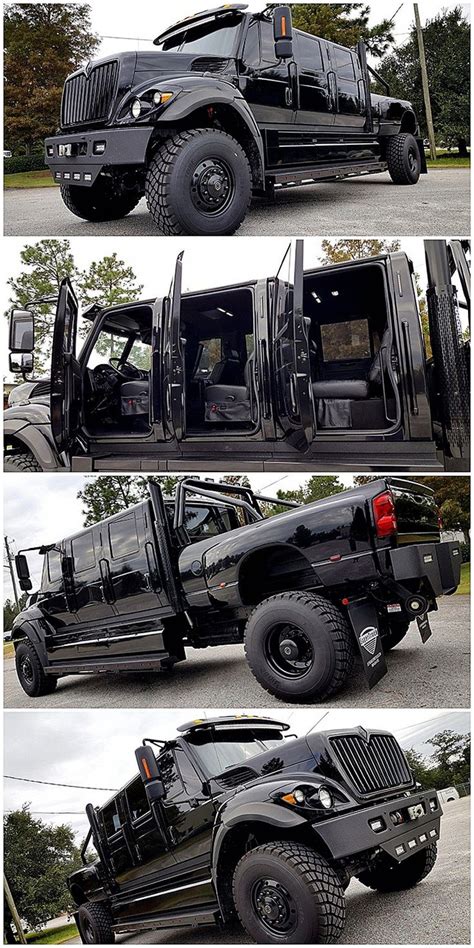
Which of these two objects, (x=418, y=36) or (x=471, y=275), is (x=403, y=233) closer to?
(x=471, y=275)

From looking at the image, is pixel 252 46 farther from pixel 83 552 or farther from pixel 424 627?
pixel 424 627

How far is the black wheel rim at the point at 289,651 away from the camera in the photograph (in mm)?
4695

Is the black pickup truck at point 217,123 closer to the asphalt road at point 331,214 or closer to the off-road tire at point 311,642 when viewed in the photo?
the asphalt road at point 331,214

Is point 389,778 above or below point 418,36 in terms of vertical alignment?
below

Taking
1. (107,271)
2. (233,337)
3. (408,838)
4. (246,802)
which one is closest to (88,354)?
(233,337)

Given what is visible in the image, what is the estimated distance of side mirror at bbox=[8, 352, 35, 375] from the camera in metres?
6.30

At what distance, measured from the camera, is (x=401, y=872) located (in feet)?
16.8

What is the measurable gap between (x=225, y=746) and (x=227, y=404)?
2760mm

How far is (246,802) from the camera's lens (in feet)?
14.1

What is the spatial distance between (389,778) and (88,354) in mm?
4308

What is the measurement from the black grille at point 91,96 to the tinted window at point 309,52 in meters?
1.76

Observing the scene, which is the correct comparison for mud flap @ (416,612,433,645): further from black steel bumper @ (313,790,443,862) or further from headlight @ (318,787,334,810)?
headlight @ (318,787,334,810)

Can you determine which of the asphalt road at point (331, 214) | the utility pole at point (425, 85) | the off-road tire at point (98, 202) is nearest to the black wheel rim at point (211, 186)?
the asphalt road at point (331, 214)

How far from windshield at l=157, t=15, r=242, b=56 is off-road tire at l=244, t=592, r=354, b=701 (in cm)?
469
